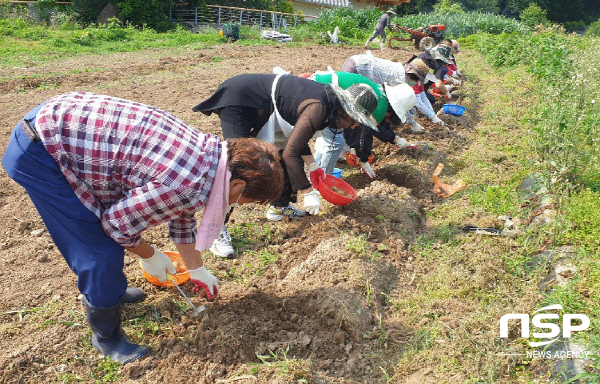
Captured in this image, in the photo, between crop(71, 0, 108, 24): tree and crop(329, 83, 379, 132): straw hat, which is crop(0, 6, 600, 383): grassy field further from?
crop(71, 0, 108, 24): tree

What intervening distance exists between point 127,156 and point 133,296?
1316 millimetres

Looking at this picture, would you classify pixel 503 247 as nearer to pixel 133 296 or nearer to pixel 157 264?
pixel 157 264

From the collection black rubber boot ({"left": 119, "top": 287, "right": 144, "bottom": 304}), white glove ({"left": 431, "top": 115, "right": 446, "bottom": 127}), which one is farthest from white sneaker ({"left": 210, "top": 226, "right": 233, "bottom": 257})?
white glove ({"left": 431, "top": 115, "right": 446, "bottom": 127})

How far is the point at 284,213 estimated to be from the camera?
3.93 metres

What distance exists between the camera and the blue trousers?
179 cm

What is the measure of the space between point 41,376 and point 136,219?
115 centimetres

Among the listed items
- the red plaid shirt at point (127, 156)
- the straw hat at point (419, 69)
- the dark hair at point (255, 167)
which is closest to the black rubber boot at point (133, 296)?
the red plaid shirt at point (127, 156)

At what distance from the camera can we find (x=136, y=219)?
6.04ft

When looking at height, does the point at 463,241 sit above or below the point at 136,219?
below

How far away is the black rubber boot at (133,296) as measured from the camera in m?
2.73

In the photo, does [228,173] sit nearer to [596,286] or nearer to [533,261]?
[596,286]

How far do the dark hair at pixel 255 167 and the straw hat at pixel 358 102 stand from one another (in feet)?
4.14

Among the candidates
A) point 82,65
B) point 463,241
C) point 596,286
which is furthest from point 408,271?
point 82,65

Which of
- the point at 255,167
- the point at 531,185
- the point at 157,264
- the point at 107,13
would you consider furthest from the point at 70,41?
the point at 255,167
